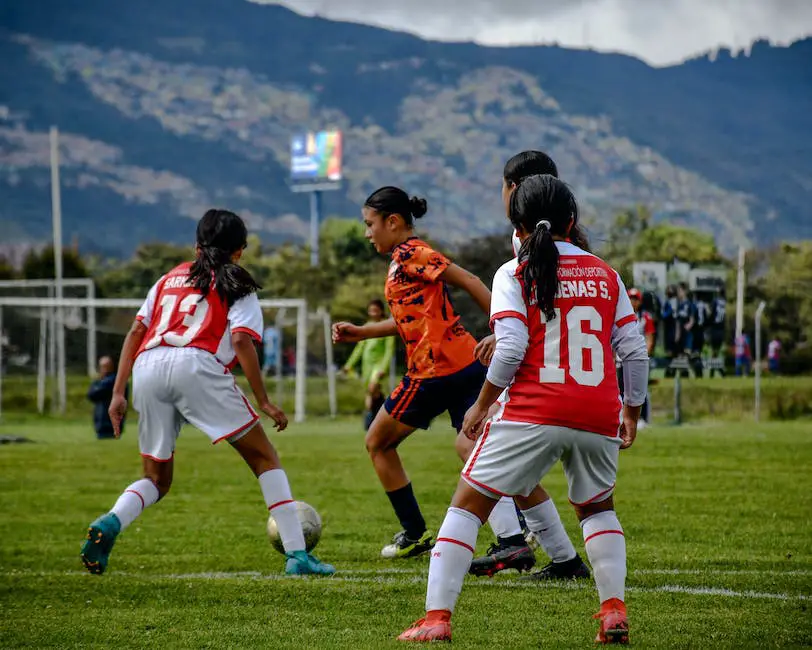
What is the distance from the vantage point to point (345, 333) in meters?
7.94

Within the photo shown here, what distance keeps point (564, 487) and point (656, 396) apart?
50.5 feet

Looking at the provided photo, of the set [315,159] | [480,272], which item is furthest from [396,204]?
[315,159]

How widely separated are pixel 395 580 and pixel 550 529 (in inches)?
34.9

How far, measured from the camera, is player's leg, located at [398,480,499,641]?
5.33 m

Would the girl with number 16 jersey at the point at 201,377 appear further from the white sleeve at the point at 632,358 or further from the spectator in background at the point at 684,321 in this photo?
the spectator in background at the point at 684,321

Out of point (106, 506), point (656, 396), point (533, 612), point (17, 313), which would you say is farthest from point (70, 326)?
point (533, 612)

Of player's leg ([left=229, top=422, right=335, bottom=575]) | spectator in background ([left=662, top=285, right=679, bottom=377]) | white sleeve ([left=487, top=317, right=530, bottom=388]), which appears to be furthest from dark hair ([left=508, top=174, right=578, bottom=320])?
spectator in background ([left=662, top=285, right=679, bottom=377])

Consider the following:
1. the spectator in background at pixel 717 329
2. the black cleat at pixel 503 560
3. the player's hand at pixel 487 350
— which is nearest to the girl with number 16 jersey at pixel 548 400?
the player's hand at pixel 487 350

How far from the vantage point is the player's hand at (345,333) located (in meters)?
7.82

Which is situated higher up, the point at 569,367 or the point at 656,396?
the point at 569,367

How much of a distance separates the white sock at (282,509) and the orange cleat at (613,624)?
2.68m

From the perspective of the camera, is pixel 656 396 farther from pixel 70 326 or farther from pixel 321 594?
pixel 321 594

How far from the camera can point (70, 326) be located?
34781mm

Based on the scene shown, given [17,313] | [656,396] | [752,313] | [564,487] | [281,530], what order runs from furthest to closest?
[17,313] < [752,313] < [656,396] < [564,487] < [281,530]
